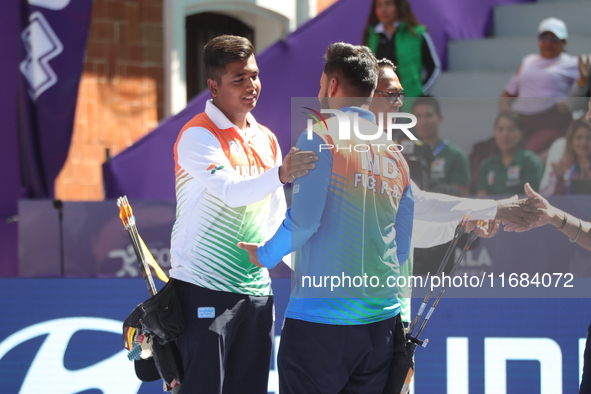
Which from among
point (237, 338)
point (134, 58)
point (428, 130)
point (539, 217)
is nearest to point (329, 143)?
point (237, 338)

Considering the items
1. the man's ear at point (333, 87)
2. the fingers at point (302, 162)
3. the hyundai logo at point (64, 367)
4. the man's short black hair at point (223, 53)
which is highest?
the man's short black hair at point (223, 53)

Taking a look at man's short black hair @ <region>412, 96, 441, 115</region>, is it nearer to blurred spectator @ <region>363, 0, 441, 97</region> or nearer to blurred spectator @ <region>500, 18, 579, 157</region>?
blurred spectator @ <region>363, 0, 441, 97</region>

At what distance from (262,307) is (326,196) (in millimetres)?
771

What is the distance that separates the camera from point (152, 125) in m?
9.36

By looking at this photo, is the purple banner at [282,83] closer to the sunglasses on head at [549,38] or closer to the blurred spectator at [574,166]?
the sunglasses on head at [549,38]

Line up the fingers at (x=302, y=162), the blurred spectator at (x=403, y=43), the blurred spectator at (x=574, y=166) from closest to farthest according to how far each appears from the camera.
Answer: the fingers at (x=302, y=162), the blurred spectator at (x=574, y=166), the blurred spectator at (x=403, y=43)

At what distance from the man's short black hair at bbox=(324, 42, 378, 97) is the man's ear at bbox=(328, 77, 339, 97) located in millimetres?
14

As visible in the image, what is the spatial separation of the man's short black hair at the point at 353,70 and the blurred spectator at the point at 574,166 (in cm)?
343

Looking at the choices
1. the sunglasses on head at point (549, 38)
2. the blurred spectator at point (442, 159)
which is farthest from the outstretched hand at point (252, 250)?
the sunglasses on head at point (549, 38)

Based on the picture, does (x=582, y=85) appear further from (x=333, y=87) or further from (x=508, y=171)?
(x=333, y=87)

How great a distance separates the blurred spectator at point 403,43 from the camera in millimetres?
6832

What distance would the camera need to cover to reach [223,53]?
363 cm

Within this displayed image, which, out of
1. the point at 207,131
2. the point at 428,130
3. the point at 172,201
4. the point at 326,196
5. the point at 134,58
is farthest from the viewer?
the point at 134,58

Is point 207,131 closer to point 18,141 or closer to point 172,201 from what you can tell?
point 172,201
